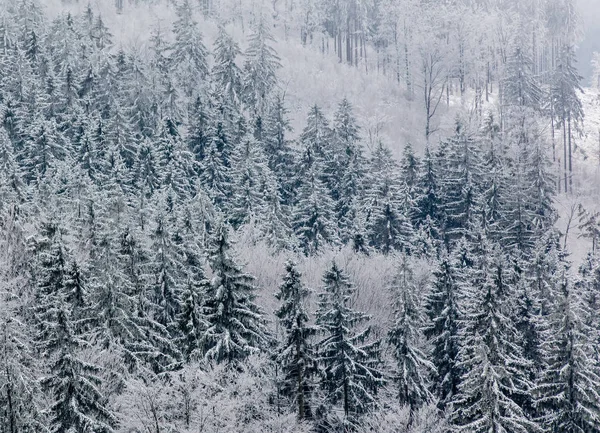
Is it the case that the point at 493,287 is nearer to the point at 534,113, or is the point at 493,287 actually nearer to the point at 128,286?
the point at 128,286

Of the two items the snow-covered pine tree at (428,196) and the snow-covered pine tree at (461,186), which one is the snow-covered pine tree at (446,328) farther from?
the snow-covered pine tree at (428,196)

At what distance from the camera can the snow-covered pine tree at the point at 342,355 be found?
33.9 m

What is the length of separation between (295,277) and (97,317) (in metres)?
9.92

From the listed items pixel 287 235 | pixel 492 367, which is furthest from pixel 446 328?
pixel 287 235

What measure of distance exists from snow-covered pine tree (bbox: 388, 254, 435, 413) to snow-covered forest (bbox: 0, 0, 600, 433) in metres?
0.14

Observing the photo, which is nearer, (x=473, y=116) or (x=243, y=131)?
(x=243, y=131)

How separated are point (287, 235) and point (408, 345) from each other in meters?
18.7

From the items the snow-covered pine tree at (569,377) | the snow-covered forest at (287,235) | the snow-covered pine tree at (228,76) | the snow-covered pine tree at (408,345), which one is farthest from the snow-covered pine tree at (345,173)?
the snow-covered pine tree at (569,377)

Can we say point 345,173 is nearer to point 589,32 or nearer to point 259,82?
point 259,82

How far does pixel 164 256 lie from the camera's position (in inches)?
1428

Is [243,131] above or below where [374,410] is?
above

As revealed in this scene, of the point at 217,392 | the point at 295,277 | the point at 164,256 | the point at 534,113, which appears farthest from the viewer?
the point at 534,113

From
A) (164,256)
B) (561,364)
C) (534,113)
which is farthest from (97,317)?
(534,113)

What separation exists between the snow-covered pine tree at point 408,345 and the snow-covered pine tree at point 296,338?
196 inches
